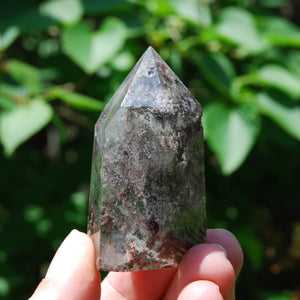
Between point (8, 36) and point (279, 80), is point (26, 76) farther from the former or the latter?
point (279, 80)

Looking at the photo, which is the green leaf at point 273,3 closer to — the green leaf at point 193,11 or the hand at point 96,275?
the green leaf at point 193,11

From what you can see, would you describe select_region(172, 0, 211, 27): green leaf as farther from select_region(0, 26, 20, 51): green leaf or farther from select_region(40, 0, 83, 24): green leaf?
select_region(0, 26, 20, 51): green leaf

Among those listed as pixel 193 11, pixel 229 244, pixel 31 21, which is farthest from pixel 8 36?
pixel 229 244

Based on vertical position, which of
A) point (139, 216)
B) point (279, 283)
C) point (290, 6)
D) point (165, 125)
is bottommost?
point (279, 283)

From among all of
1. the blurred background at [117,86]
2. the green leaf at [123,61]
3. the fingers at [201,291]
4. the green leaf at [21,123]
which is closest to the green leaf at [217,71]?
the blurred background at [117,86]

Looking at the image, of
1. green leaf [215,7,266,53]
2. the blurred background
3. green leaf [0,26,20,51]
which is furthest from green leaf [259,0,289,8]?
green leaf [0,26,20,51]

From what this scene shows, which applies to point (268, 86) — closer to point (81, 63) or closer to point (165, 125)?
point (81, 63)

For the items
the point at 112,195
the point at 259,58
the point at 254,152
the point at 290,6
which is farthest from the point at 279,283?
the point at 112,195
